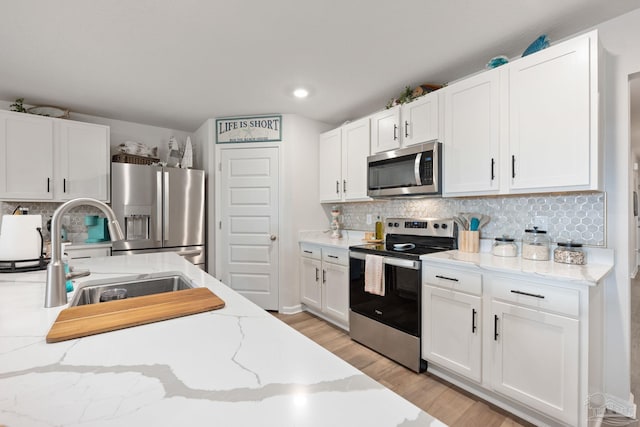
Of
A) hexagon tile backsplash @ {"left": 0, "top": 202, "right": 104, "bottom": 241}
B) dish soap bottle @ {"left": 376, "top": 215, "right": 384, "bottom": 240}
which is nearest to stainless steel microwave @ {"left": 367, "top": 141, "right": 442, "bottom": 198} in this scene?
dish soap bottle @ {"left": 376, "top": 215, "right": 384, "bottom": 240}

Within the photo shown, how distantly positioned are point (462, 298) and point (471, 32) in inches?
68.5

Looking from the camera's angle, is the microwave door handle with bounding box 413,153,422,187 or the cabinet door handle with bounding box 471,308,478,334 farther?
the microwave door handle with bounding box 413,153,422,187

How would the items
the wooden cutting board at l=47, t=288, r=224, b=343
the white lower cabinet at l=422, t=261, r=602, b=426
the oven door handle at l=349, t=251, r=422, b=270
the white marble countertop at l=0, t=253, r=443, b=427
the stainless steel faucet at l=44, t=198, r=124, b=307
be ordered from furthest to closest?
the oven door handle at l=349, t=251, r=422, b=270 → the white lower cabinet at l=422, t=261, r=602, b=426 → the stainless steel faucet at l=44, t=198, r=124, b=307 → the wooden cutting board at l=47, t=288, r=224, b=343 → the white marble countertop at l=0, t=253, r=443, b=427

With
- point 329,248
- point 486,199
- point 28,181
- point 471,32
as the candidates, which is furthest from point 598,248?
point 28,181

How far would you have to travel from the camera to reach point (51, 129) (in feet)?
9.48

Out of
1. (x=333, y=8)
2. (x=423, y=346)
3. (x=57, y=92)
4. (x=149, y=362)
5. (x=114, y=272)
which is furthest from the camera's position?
(x=57, y=92)

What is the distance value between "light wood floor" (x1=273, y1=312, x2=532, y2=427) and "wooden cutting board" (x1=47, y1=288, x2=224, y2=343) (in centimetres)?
159

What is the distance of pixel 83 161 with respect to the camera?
3055 mm

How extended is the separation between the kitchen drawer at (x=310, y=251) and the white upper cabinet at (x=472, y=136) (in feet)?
4.77

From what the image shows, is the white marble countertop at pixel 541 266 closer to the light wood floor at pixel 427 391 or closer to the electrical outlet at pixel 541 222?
the electrical outlet at pixel 541 222

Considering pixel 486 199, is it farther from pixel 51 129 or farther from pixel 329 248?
pixel 51 129

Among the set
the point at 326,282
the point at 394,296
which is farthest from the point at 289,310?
the point at 394,296

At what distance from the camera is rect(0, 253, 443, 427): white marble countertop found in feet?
1.52

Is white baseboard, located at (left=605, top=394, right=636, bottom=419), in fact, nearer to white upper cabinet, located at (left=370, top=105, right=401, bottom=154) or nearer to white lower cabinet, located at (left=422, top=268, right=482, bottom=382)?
white lower cabinet, located at (left=422, top=268, right=482, bottom=382)
